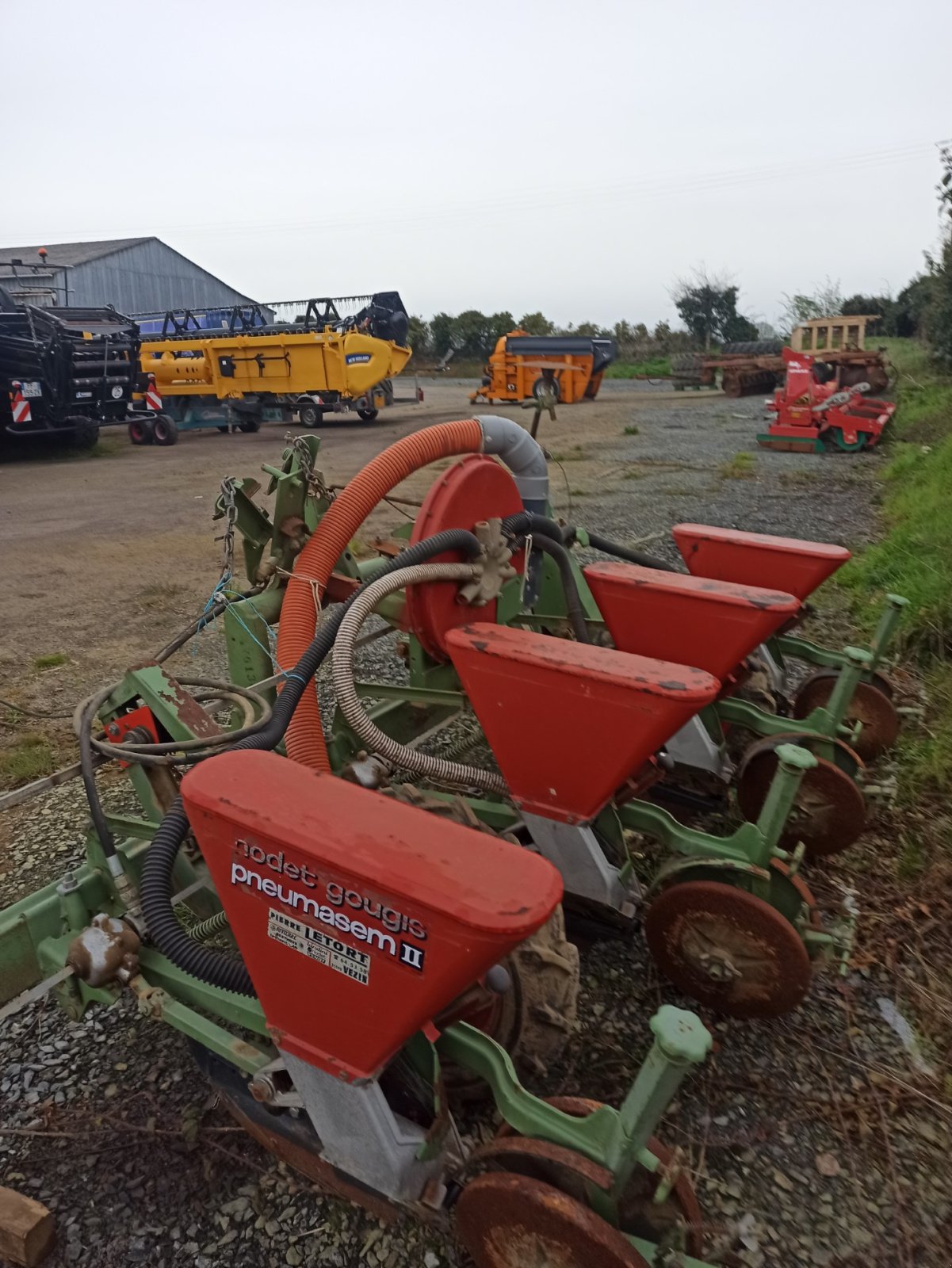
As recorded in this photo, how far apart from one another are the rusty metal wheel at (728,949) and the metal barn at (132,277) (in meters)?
27.2

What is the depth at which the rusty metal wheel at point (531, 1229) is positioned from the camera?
1567 millimetres

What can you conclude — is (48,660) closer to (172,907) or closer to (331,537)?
(331,537)

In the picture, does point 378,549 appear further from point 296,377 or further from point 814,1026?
point 296,377

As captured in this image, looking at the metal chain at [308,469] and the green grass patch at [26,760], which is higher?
the metal chain at [308,469]

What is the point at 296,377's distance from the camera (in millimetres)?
16016

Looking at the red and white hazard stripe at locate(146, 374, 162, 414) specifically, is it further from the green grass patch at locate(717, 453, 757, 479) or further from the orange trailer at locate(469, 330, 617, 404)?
the green grass patch at locate(717, 453, 757, 479)

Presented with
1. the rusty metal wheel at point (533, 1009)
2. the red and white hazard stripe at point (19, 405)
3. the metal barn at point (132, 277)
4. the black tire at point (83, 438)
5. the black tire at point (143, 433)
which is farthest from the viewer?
the metal barn at point (132, 277)

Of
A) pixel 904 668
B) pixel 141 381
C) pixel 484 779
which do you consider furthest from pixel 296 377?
pixel 484 779

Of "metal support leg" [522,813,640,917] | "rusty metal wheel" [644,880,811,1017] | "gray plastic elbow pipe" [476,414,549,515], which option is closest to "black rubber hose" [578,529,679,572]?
"gray plastic elbow pipe" [476,414,549,515]

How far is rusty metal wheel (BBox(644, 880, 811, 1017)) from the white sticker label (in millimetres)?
1183

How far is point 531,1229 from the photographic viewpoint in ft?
5.44

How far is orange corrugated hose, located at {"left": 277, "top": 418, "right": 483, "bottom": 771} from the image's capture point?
2727mm

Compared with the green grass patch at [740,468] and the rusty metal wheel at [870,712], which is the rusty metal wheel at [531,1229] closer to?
the rusty metal wheel at [870,712]

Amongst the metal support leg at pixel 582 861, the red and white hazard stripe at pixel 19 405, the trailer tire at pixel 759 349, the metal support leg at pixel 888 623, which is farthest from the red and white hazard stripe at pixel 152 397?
the trailer tire at pixel 759 349
